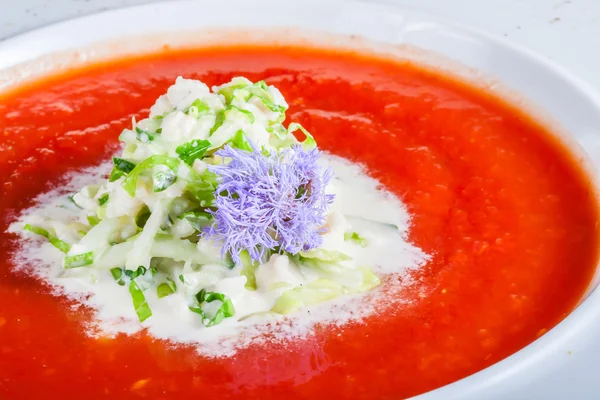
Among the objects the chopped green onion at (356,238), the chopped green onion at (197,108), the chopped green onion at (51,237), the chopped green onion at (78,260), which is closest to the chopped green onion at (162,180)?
the chopped green onion at (197,108)

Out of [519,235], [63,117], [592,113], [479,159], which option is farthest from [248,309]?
A: [592,113]

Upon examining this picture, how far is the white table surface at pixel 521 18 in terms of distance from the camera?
416 centimetres

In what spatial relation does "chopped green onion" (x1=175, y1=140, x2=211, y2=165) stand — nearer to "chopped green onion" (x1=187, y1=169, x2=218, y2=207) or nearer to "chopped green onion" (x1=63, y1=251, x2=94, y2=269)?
"chopped green onion" (x1=187, y1=169, x2=218, y2=207)

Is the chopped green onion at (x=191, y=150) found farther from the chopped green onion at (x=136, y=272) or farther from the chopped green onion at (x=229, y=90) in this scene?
the chopped green onion at (x=136, y=272)

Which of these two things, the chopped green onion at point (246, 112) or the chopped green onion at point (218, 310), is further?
the chopped green onion at point (246, 112)

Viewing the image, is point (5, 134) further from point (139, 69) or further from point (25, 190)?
point (139, 69)

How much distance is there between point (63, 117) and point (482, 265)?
2.05 m

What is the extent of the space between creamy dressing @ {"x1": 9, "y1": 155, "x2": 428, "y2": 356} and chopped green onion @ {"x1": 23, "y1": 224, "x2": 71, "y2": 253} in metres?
0.03

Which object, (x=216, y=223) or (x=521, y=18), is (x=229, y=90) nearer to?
(x=216, y=223)

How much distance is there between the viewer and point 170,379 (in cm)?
246

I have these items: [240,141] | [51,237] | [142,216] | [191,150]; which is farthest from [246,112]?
[51,237]

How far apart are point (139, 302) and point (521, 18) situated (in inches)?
115

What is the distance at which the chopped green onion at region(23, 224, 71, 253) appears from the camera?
2908 millimetres

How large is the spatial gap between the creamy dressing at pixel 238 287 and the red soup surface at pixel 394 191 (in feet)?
0.18
